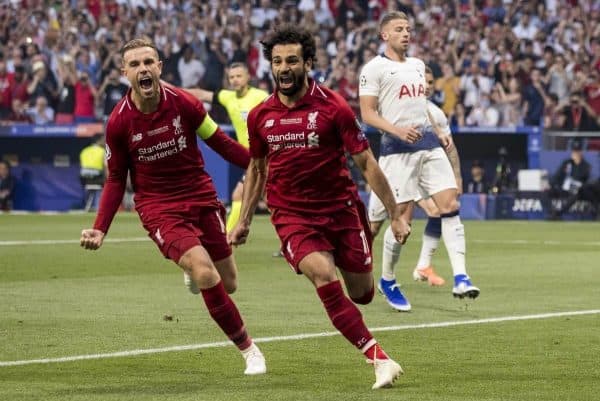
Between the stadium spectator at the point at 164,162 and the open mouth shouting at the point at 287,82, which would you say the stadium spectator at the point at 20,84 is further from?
the open mouth shouting at the point at 287,82

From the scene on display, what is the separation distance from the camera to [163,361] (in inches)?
390

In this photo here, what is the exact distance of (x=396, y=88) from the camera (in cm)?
1377

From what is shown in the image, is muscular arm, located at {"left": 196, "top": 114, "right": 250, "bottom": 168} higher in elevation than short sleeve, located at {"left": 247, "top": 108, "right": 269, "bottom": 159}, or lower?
lower

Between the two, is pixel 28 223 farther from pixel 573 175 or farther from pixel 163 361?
pixel 163 361

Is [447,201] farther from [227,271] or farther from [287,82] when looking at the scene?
[287,82]

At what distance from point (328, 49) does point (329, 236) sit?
26.6m

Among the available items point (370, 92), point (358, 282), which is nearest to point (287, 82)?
point (358, 282)

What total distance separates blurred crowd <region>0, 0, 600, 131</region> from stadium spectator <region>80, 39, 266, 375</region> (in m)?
21.5

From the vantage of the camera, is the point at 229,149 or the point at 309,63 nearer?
the point at 309,63

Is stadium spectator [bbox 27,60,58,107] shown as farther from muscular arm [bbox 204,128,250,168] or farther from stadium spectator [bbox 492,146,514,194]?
muscular arm [bbox 204,128,250,168]

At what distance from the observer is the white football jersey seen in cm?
1373

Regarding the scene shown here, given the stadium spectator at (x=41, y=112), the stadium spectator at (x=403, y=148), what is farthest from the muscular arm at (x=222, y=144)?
the stadium spectator at (x=41, y=112)

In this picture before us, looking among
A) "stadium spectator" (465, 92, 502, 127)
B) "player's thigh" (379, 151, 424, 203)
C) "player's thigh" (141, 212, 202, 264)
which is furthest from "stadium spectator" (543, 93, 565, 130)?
"player's thigh" (141, 212, 202, 264)

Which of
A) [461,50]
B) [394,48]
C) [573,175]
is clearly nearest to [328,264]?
[394,48]
